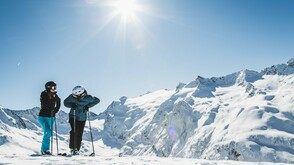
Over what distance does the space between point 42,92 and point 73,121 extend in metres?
2.01

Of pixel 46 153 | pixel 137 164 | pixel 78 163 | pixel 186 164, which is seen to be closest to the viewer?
pixel 78 163

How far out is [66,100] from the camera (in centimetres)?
1733

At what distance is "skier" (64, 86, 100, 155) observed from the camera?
17266mm

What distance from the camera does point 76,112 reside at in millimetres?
17500

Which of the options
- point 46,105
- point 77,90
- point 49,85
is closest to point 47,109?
point 46,105

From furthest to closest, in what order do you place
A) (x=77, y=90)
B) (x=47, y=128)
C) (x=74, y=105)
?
(x=77, y=90) → (x=74, y=105) → (x=47, y=128)

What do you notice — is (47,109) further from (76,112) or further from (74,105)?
(76,112)

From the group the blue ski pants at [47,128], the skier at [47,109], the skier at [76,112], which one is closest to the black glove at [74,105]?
the skier at [76,112]

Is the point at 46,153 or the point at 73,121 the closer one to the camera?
the point at 46,153

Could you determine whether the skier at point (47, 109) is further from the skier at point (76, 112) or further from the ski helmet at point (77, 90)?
the ski helmet at point (77, 90)

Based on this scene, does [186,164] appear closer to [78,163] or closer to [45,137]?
[78,163]

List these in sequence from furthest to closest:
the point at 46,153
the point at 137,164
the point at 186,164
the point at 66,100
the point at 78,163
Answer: the point at 66,100 → the point at 46,153 → the point at 186,164 → the point at 137,164 → the point at 78,163

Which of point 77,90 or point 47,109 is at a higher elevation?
point 77,90

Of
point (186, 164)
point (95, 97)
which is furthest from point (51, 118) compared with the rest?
point (186, 164)
